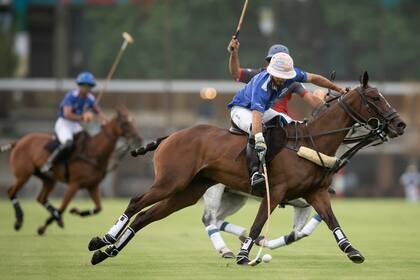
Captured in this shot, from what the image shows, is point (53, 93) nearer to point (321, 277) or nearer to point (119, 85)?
point (119, 85)

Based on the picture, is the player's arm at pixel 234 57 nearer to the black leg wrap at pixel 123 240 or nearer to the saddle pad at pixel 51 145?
the black leg wrap at pixel 123 240

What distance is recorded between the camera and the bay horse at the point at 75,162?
18.1 meters

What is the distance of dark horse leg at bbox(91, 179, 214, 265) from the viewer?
10.9 metres

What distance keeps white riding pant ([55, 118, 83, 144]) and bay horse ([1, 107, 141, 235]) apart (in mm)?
207

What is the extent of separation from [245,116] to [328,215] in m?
1.54

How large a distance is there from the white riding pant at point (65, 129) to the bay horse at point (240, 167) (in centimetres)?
690

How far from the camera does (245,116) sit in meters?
11.5

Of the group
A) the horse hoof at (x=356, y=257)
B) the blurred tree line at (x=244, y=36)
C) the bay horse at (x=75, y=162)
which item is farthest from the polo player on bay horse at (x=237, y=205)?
the blurred tree line at (x=244, y=36)

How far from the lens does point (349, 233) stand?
1722 cm

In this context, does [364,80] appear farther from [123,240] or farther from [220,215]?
[123,240]

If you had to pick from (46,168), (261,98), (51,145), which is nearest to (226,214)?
(261,98)

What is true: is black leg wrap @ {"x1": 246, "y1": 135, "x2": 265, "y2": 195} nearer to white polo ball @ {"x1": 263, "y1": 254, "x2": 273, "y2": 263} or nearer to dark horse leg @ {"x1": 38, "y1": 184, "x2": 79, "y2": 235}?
white polo ball @ {"x1": 263, "y1": 254, "x2": 273, "y2": 263}

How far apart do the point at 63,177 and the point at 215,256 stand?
22.0 ft

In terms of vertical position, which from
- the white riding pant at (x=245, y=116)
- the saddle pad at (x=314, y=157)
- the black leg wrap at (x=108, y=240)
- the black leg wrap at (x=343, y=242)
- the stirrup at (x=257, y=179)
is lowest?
the black leg wrap at (x=108, y=240)
